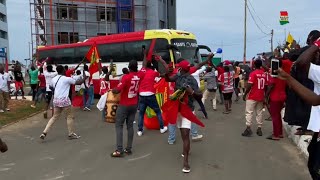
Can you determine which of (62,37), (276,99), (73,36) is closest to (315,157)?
(276,99)

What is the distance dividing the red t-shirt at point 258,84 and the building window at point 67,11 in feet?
118

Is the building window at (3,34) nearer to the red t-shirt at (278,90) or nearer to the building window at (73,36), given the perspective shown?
the building window at (73,36)

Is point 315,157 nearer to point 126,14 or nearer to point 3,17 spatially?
point 126,14

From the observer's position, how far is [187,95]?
705 centimetres

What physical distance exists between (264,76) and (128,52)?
39.0 feet

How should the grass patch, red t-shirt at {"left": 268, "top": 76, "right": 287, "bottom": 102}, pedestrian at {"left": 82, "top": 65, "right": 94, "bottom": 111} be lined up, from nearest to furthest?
red t-shirt at {"left": 268, "top": 76, "right": 287, "bottom": 102} < the grass patch < pedestrian at {"left": 82, "top": 65, "right": 94, "bottom": 111}

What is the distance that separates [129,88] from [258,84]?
130 inches

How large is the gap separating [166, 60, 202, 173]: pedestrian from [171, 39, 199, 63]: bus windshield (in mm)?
10888

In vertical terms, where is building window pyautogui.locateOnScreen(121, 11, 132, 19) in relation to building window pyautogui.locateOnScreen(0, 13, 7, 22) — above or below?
below

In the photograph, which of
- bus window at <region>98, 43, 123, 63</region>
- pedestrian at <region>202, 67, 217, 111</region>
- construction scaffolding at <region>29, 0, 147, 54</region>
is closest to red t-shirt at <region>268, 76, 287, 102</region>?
pedestrian at <region>202, 67, 217, 111</region>

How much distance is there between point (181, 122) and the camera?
6.98 metres

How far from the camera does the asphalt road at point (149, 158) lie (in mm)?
6578

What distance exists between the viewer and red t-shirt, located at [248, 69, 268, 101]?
30.9 ft

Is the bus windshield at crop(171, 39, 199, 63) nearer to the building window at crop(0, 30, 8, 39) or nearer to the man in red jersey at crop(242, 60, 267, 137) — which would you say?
the man in red jersey at crop(242, 60, 267, 137)
